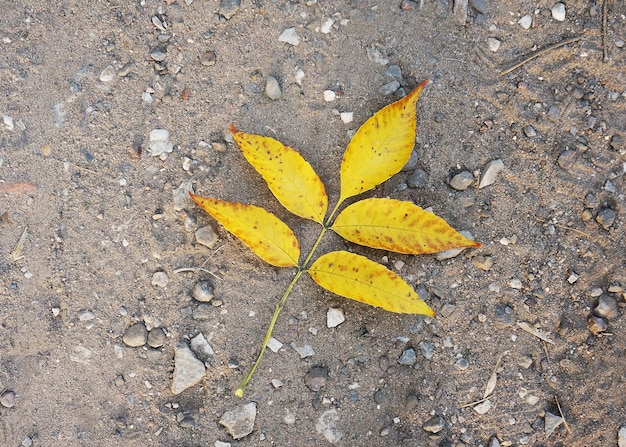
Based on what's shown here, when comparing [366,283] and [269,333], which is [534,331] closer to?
[366,283]

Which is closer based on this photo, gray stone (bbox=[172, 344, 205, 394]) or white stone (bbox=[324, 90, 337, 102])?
gray stone (bbox=[172, 344, 205, 394])

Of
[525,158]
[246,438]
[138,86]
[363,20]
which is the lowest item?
[246,438]

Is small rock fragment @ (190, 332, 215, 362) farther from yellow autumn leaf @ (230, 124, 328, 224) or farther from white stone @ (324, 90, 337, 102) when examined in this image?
white stone @ (324, 90, 337, 102)

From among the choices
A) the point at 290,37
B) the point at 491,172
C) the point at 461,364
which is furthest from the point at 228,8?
the point at 461,364

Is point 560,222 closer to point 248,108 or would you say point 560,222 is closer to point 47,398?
point 248,108

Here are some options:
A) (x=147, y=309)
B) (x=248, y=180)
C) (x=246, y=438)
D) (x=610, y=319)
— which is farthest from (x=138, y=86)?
(x=610, y=319)

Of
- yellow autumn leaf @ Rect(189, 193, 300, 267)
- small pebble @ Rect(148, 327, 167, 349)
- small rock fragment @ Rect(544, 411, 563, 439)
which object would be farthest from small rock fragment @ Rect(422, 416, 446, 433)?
small pebble @ Rect(148, 327, 167, 349)
